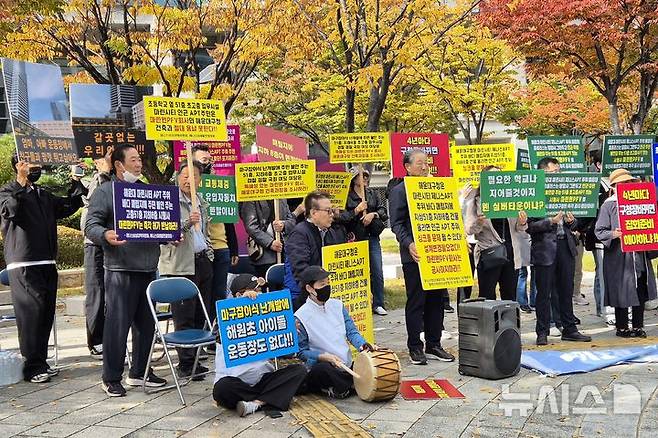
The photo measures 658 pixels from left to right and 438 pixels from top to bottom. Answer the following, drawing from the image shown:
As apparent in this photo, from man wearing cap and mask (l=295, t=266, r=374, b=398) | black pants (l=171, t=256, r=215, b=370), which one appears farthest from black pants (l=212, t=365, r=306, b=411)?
black pants (l=171, t=256, r=215, b=370)

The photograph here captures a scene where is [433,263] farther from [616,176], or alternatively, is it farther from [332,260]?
[616,176]

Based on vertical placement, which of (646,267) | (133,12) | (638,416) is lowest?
(638,416)

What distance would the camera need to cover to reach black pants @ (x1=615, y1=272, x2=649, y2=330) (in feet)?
29.4

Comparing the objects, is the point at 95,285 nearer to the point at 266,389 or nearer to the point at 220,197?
the point at 220,197

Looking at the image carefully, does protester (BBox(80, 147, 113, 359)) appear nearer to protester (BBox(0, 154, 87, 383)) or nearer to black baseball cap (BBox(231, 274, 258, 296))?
protester (BBox(0, 154, 87, 383))

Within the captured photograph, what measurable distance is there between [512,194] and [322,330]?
2.56m

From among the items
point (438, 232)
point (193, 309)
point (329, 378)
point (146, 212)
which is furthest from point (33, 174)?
point (438, 232)

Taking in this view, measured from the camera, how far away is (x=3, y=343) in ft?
31.8

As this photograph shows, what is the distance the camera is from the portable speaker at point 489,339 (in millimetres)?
6898

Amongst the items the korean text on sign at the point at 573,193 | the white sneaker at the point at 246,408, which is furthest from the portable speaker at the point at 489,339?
the white sneaker at the point at 246,408

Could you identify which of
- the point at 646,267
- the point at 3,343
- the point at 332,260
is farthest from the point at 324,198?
the point at 3,343

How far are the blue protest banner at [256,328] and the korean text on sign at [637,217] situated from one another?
4.21m

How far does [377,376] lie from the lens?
19.9ft

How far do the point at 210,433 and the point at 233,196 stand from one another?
347 cm
